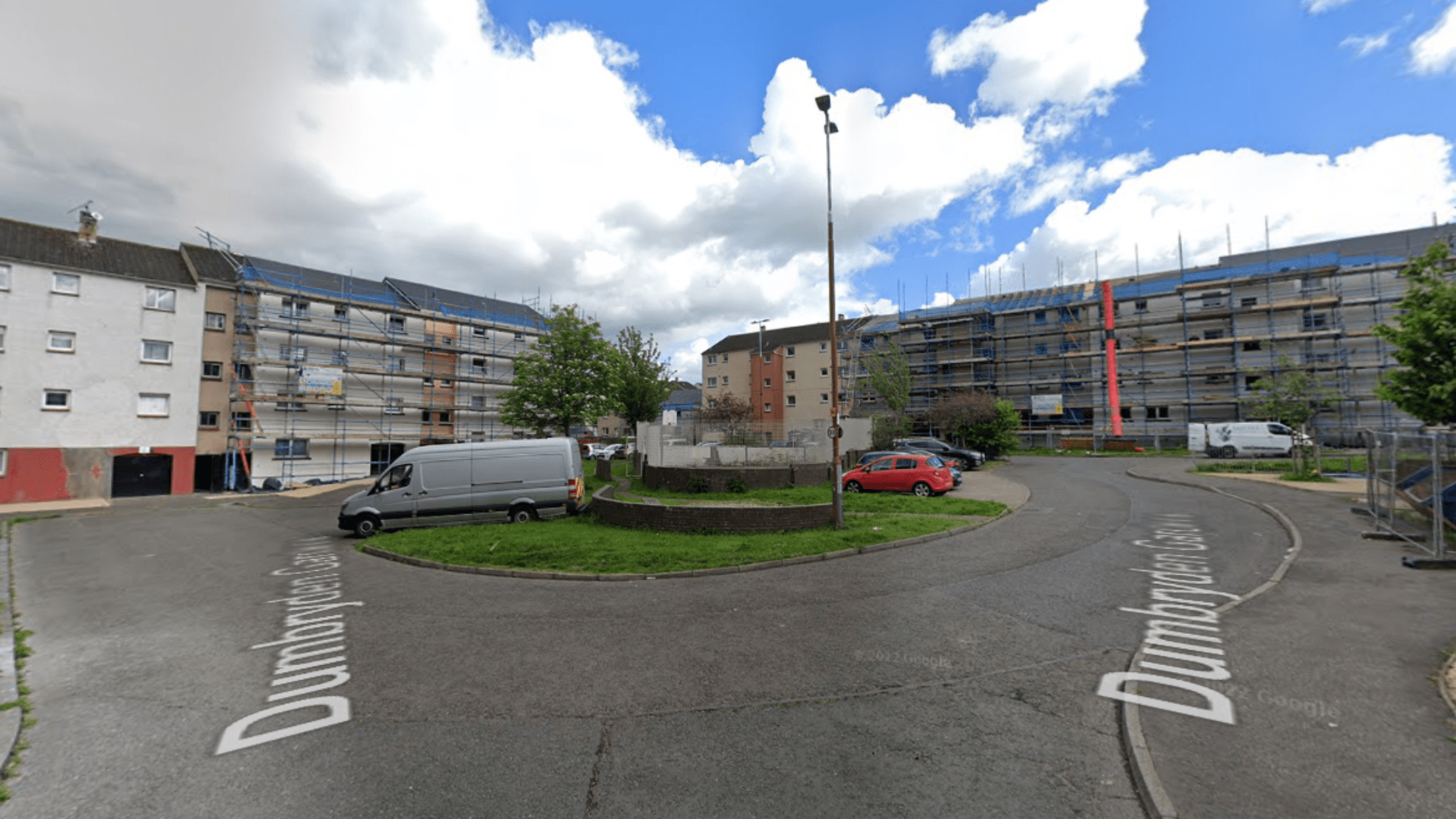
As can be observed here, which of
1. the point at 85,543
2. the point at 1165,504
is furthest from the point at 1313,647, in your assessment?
the point at 85,543

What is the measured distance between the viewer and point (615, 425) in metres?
Result: 76.1

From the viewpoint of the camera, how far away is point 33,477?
2534 centimetres

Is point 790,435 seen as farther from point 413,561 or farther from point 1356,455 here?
point 1356,455

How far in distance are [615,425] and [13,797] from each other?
7314 centimetres

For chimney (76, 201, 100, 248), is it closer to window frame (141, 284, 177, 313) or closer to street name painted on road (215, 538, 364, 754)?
window frame (141, 284, 177, 313)

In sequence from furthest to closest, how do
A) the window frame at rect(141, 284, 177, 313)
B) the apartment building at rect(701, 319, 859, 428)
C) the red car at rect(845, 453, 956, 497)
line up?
the apartment building at rect(701, 319, 859, 428), the window frame at rect(141, 284, 177, 313), the red car at rect(845, 453, 956, 497)

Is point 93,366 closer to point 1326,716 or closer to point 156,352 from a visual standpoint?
point 156,352

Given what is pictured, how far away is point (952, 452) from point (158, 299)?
41450 mm

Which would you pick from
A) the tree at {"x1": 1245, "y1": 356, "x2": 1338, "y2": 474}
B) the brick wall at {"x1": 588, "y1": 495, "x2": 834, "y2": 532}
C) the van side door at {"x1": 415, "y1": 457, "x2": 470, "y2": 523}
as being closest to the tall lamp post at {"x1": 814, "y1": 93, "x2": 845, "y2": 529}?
the brick wall at {"x1": 588, "y1": 495, "x2": 834, "y2": 532}

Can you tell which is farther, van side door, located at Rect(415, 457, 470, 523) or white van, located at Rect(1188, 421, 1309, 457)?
white van, located at Rect(1188, 421, 1309, 457)

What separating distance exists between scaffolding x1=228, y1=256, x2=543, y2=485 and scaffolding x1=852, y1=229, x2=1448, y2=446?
32.8m

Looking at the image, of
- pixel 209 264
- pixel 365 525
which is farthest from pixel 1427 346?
pixel 209 264

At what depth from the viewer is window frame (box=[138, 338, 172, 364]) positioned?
1108 inches

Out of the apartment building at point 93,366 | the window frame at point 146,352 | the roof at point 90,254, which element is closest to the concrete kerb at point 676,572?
the apartment building at point 93,366
